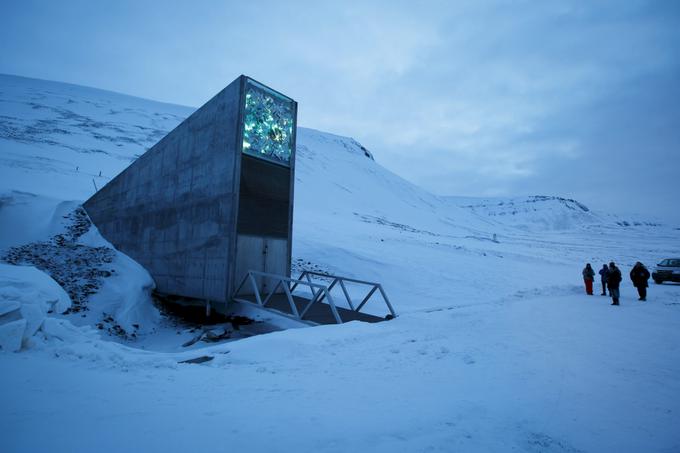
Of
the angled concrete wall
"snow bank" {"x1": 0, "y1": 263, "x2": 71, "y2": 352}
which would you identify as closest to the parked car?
the angled concrete wall

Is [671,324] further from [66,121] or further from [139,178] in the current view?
[66,121]

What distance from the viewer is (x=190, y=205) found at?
11.0 meters

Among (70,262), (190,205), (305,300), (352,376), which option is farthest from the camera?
(70,262)

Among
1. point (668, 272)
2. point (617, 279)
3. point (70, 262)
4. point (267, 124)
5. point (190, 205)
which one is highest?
point (267, 124)

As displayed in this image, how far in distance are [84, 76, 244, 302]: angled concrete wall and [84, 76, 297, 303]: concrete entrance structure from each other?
31 millimetres

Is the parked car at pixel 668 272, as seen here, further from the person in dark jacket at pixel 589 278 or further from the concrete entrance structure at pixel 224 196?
the concrete entrance structure at pixel 224 196

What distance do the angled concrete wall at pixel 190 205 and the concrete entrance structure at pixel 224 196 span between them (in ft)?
0.10

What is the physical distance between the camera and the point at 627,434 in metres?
3.04

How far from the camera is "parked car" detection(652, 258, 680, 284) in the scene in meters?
16.8

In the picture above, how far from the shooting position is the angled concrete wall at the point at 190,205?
31.2 feet

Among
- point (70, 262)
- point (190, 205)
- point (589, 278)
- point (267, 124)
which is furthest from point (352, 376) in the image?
point (589, 278)

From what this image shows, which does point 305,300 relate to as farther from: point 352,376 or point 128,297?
point 352,376

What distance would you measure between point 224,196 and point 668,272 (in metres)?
21.4

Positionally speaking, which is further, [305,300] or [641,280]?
[641,280]
